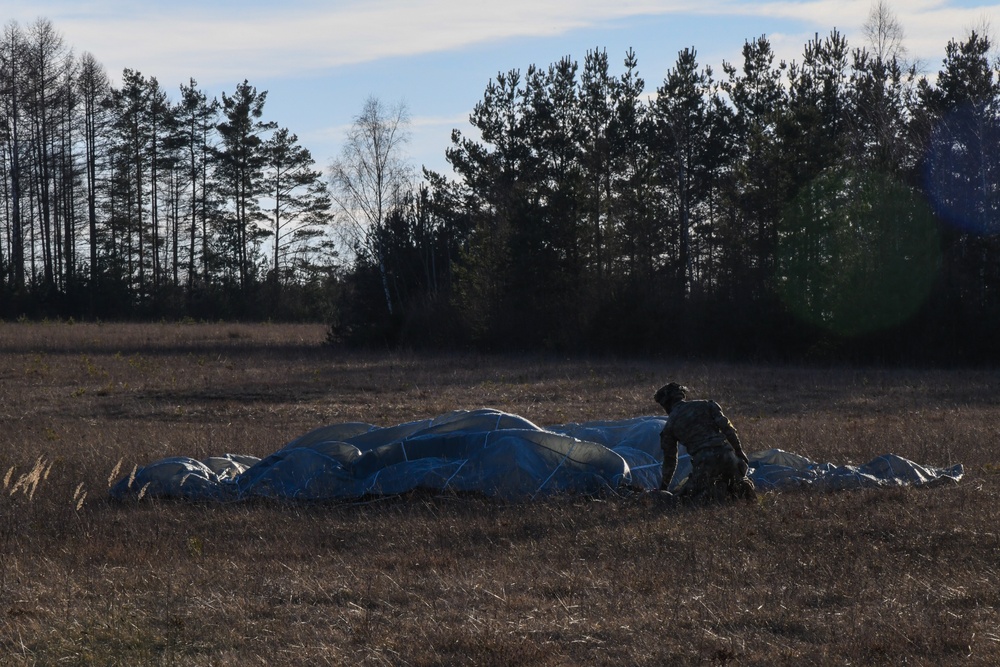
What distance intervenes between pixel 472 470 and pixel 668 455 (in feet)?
6.29

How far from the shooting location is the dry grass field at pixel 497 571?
5.16 metres

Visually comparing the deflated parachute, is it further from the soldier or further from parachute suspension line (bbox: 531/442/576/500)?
the soldier

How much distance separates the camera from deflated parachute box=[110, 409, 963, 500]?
963cm

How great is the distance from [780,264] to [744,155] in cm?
1074

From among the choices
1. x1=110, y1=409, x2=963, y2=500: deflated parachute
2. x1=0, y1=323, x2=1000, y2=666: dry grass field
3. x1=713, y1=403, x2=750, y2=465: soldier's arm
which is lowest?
x1=0, y1=323, x2=1000, y2=666: dry grass field

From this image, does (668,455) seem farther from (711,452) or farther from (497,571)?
(497,571)

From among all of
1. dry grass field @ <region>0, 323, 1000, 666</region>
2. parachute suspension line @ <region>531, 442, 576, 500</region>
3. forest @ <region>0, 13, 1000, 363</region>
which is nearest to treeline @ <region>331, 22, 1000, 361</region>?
forest @ <region>0, 13, 1000, 363</region>

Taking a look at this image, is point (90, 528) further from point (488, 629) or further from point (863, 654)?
point (863, 654)

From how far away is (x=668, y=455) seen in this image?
9.16 meters

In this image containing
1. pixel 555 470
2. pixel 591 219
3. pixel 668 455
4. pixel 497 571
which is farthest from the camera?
pixel 591 219

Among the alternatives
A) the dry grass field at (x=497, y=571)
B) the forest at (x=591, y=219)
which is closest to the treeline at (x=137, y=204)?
the forest at (x=591, y=219)

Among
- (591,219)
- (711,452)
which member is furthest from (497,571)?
(591,219)

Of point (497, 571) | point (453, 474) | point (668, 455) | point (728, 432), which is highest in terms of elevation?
point (728, 432)

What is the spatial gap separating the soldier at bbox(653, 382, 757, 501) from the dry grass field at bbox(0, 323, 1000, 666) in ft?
1.01
